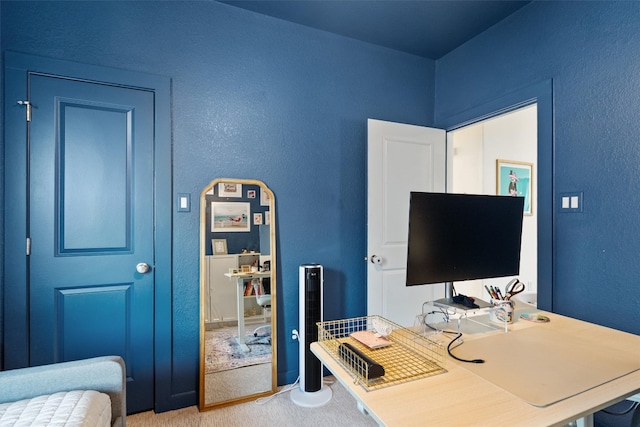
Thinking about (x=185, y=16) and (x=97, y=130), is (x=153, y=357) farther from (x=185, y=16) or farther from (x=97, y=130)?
(x=185, y=16)

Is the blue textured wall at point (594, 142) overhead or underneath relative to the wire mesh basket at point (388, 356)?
overhead

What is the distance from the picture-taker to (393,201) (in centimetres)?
258

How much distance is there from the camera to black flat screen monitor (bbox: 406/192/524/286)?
4.37 ft

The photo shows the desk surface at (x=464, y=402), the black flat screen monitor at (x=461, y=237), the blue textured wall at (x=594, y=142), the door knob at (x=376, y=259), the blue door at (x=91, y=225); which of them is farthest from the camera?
the door knob at (x=376, y=259)

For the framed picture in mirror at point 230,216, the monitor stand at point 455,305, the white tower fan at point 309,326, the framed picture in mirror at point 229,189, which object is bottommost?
the white tower fan at point 309,326

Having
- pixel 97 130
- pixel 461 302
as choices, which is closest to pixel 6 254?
pixel 97 130

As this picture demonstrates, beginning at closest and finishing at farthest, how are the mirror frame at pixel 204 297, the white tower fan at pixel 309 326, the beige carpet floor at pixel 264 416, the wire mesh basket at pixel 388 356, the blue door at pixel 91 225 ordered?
the wire mesh basket at pixel 388 356 < the blue door at pixel 91 225 < the beige carpet floor at pixel 264 416 < the mirror frame at pixel 204 297 < the white tower fan at pixel 309 326

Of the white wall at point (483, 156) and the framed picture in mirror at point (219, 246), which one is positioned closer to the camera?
the framed picture in mirror at point (219, 246)

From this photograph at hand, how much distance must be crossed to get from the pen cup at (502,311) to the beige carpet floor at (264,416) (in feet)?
3.38

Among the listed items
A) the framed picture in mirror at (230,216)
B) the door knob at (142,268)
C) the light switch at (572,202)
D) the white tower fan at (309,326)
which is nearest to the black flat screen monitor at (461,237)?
the light switch at (572,202)

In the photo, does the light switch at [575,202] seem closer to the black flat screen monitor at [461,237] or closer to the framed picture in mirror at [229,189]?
the black flat screen monitor at [461,237]

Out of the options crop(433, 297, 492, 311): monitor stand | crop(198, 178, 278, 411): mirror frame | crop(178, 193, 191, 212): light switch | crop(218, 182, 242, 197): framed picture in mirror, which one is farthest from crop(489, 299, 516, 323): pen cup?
crop(178, 193, 191, 212): light switch

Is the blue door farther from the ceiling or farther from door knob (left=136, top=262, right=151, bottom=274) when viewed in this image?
the ceiling

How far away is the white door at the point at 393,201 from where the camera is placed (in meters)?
2.49
